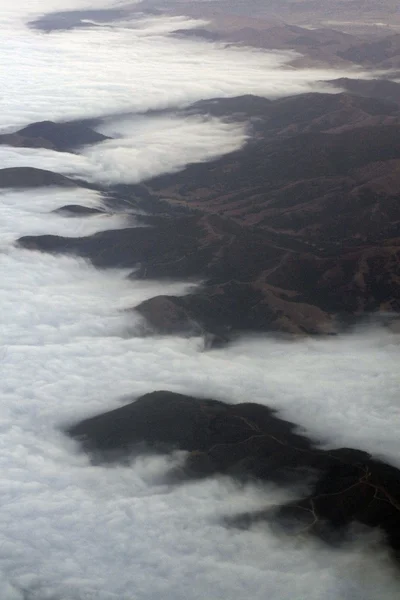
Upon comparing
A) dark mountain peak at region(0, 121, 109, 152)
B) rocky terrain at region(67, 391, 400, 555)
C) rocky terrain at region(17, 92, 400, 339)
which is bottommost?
dark mountain peak at region(0, 121, 109, 152)

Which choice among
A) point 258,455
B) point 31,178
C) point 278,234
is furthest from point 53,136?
point 258,455

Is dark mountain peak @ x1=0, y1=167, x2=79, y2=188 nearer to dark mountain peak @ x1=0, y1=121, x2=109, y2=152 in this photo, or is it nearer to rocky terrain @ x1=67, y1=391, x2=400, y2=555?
dark mountain peak @ x1=0, y1=121, x2=109, y2=152

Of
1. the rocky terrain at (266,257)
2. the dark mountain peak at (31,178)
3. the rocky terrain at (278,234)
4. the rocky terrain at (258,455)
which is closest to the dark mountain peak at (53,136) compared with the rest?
the rocky terrain at (266,257)

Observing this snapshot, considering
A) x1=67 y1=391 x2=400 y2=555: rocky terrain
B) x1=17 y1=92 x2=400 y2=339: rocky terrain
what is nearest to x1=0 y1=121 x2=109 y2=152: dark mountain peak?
x1=17 y1=92 x2=400 y2=339: rocky terrain

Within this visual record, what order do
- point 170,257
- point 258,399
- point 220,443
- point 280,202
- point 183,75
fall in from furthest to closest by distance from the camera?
point 183,75 < point 280,202 < point 170,257 < point 258,399 < point 220,443

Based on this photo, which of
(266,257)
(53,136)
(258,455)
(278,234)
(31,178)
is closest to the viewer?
(258,455)

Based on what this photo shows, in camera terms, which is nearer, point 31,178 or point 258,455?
point 258,455

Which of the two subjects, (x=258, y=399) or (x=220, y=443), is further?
(x=258, y=399)

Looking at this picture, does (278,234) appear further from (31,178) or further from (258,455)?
(258,455)

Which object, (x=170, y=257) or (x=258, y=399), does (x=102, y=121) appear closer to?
(x=170, y=257)

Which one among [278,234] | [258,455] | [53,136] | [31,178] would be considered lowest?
[53,136]

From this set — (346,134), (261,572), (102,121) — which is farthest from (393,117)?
(261,572)
